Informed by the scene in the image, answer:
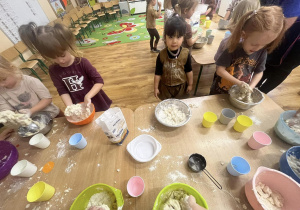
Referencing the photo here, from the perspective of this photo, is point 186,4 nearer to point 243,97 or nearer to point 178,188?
point 243,97

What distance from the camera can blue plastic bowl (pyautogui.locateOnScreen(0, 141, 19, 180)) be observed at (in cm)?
78

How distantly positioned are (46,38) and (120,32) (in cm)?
479

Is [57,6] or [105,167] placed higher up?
[57,6]

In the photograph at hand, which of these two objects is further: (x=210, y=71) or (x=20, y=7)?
(x=20, y=7)

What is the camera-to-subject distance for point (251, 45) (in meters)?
0.99

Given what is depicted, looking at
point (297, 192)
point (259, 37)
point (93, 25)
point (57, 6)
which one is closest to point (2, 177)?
point (297, 192)

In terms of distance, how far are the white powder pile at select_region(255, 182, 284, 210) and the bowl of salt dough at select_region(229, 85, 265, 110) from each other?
0.54m

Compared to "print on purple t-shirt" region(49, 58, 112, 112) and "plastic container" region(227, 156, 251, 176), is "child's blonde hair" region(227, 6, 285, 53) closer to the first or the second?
"plastic container" region(227, 156, 251, 176)

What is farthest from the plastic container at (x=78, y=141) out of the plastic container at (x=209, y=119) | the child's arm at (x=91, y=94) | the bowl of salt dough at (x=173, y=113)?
the plastic container at (x=209, y=119)

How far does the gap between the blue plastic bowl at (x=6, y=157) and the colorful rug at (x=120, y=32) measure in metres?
4.24

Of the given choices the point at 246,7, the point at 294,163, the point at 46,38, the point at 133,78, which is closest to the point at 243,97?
the point at 294,163

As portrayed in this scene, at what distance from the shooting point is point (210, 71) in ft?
9.61

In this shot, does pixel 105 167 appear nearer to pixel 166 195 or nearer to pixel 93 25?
pixel 166 195

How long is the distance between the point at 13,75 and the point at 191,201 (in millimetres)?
1484
